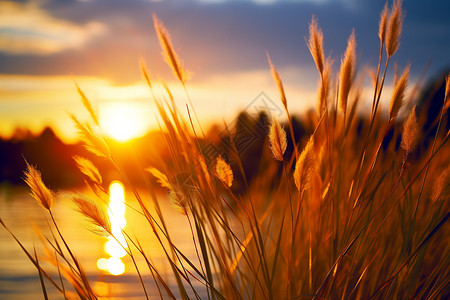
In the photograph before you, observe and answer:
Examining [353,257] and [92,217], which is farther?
[353,257]

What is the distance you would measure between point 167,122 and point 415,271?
0.72 metres

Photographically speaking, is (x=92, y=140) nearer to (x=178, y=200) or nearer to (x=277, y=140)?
(x=178, y=200)

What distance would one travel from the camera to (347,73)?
3.26 feet

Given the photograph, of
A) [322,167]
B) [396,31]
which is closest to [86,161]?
[322,167]

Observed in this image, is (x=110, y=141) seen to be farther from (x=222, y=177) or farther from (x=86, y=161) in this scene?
(x=222, y=177)

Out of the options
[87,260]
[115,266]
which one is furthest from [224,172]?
[87,260]

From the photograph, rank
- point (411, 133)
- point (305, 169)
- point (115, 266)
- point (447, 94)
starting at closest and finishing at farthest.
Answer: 1. point (305, 169)
2. point (411, 133)
3. point (447, 94)
4. point (115, 266)

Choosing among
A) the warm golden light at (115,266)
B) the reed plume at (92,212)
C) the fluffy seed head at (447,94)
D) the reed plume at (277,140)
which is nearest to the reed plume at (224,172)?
the reed plume at (277,140)

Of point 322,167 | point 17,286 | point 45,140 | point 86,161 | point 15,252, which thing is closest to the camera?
point 86,161

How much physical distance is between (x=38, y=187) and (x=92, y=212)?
17cm

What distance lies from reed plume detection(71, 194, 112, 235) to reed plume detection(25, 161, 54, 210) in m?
0.12

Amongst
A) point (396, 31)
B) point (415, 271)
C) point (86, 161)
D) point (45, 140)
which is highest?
point (45, 140)

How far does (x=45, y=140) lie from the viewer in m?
14.2

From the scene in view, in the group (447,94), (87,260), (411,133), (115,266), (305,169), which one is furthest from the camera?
(87,260)
